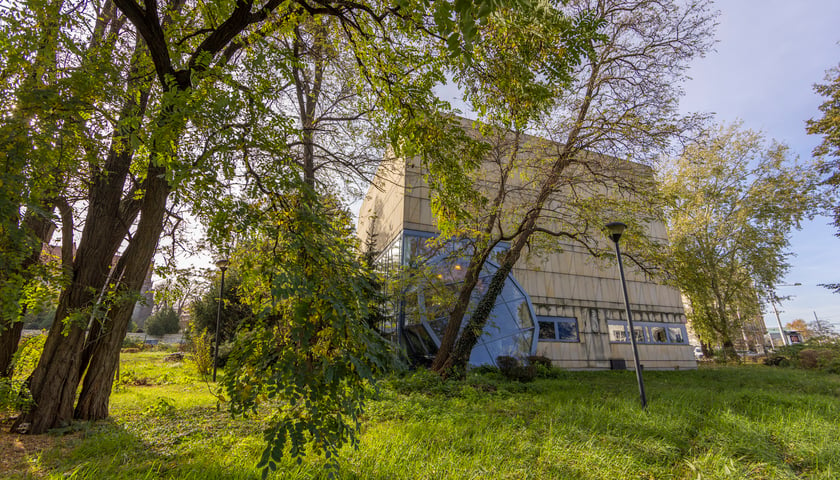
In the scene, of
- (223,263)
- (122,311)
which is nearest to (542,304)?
(223,263)

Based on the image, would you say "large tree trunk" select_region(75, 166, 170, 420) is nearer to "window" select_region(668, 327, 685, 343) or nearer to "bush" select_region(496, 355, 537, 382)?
"bush" select_region(496, 355, 537, 382)

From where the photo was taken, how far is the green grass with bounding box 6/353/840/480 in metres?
3.85

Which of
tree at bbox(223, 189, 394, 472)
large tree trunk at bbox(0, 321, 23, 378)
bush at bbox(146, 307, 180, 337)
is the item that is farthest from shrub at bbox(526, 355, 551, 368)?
bush at bbox(146, 307, 180, 337)

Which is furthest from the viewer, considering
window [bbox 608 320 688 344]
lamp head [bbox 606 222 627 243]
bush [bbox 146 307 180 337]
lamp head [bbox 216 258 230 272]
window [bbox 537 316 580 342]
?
bush [bbox 146 307 180 337]

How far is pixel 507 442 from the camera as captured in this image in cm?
468

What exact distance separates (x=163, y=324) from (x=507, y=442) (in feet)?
122

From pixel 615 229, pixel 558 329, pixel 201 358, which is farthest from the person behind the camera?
pixel 558 329

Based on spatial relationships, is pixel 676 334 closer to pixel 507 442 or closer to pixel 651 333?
pixel 651 333

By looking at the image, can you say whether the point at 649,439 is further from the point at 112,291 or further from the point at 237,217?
the point at 112,291

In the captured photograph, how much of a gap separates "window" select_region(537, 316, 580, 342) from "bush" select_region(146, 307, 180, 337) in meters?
31.8

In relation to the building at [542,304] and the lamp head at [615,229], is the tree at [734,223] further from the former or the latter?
the lamp head at [615,229]

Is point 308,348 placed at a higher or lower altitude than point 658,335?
lower

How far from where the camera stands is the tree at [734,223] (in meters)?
22.3

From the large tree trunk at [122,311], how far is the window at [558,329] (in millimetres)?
15642
